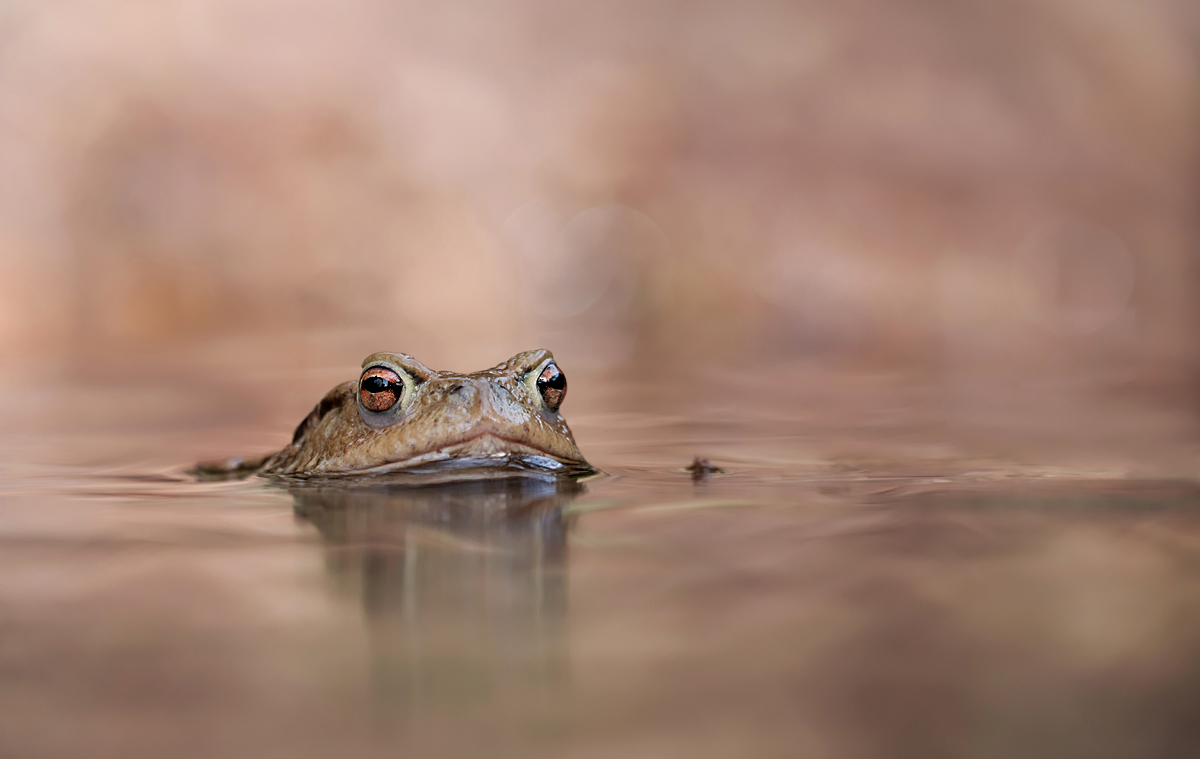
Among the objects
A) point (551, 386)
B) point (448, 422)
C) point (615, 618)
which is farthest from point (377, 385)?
point (615, 618)

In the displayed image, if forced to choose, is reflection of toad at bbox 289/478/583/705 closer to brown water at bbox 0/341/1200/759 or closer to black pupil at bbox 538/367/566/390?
brown water at bbox 0/341/1200/759

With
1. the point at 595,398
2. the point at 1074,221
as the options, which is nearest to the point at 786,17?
the point at 1074,221

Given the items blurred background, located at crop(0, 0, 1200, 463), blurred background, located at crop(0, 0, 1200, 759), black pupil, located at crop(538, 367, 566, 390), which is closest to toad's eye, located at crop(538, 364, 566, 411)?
black pupil, located at crop(538, 367, 566, 390)

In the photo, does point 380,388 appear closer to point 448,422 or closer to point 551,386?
point 448,422

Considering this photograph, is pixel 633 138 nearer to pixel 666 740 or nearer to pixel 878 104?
pixel 878 104

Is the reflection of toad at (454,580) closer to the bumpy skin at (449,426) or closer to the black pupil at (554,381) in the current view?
the bumpy skin at (449,426)

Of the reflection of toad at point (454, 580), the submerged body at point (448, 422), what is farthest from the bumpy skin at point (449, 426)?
the reflection of toad at point (454, 580)

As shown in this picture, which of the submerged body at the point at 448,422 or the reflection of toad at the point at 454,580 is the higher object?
the submerged body at the point at 448,422
